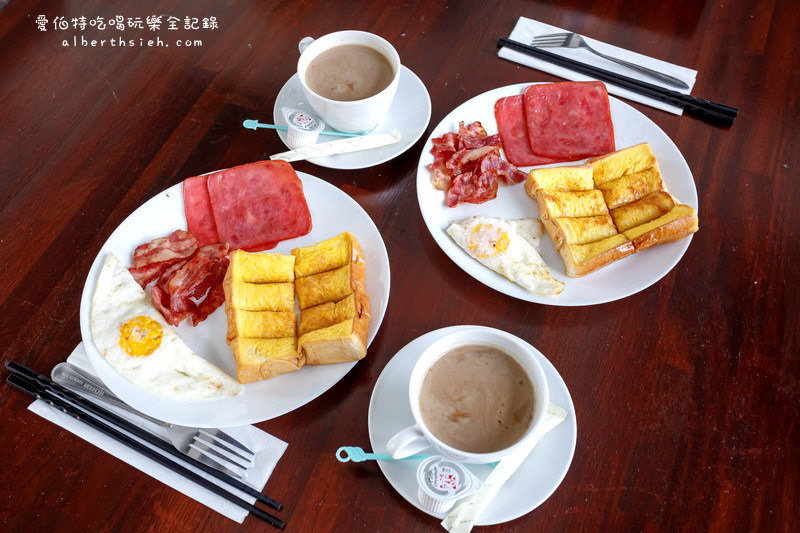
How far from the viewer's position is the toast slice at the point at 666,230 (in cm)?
179

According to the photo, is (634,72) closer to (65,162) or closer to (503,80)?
(503,80)

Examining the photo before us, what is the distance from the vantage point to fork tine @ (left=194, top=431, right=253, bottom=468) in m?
1.58

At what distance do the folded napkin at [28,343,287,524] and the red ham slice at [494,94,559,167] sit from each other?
119cm

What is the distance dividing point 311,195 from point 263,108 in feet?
1.88

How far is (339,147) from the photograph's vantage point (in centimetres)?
203

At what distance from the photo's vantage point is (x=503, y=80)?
7.67 feet

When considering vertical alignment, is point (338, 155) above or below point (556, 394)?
above

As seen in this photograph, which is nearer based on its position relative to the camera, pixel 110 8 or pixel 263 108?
pixel 263 108

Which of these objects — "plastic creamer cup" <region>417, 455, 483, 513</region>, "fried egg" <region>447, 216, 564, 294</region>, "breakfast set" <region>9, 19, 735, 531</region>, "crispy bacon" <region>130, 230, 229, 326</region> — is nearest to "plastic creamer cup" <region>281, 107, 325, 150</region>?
"breakfast set" <region>9, 19, 735, 531</region>


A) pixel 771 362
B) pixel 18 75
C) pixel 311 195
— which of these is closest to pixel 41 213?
pixel 18 75

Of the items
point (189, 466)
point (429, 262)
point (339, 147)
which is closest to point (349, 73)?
point (339, 147)

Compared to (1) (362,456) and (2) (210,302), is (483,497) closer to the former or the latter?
(1) (362,456)

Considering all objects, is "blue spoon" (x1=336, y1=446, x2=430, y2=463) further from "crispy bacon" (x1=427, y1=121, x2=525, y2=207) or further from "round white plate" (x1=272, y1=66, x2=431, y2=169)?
"round white plate" (x1=272, y1=66, x2=431, y2=169)

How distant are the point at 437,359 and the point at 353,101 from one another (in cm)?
96
